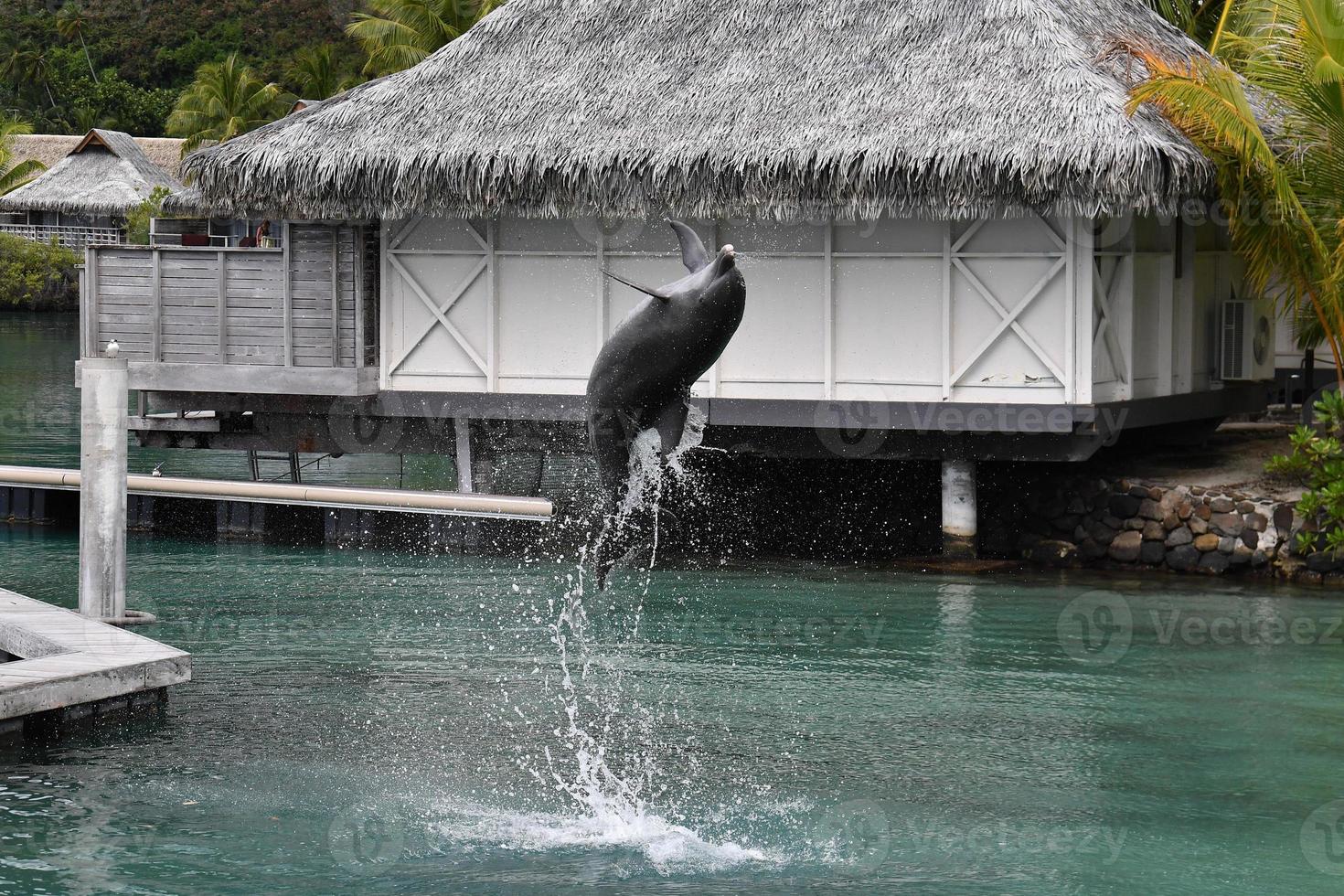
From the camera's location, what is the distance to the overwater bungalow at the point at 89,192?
152 feet

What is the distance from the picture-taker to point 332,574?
14.9 m

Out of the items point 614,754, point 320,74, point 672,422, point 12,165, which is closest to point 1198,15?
point 614,754

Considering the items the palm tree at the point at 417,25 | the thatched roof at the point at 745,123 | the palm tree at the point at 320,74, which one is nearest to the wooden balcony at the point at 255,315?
the thatched roof at the point at 745,123

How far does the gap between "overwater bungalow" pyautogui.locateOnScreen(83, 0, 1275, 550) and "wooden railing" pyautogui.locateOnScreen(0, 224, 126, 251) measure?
1357 inches

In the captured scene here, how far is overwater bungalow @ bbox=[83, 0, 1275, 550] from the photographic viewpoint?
1357 cm

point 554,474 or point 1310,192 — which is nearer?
point 1310,192

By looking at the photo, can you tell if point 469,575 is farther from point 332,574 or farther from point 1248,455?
point 1248,455

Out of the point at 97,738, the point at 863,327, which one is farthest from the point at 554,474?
the point at 97,738

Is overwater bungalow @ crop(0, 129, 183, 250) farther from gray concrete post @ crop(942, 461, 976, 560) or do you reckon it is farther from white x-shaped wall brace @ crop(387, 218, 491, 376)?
gray concrete post @ crop(942, 461, 976, 560)

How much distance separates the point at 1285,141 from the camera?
1412 centimetres

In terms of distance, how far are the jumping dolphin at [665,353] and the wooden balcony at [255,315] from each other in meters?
8.85

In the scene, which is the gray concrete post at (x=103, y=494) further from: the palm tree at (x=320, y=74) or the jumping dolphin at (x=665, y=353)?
the palm tree at (x=320, y=74)

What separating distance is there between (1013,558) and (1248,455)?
2.31 meters

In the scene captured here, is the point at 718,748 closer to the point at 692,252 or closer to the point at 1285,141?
the point at 692,252
